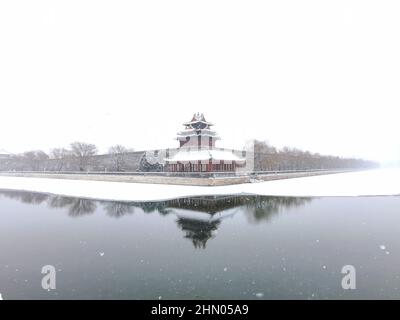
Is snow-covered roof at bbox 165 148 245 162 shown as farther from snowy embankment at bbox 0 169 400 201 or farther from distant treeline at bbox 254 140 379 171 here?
distant treeline at bbox 254 140 379 171

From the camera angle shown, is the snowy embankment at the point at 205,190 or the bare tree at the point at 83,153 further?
the bare tree at the point at 83,153

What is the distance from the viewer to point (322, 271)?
6.15 meters

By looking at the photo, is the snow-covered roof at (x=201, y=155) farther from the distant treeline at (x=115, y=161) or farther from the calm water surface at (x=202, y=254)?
the calm water surface at (x=202, y=254)

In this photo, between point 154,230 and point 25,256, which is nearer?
point 25,256

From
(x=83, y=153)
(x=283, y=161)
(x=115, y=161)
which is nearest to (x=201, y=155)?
(x=115, y=161)

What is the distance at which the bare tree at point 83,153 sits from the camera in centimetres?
5147

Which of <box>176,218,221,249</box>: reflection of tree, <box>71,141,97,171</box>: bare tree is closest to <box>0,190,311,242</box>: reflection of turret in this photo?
<box>176,218,221,249</box>: reflection of tree

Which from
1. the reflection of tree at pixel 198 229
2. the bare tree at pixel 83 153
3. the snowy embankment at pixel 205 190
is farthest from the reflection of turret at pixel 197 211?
the bare tree at pixel 83 153

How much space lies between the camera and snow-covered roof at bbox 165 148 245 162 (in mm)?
35375

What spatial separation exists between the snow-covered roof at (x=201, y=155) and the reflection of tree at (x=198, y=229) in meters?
22.4

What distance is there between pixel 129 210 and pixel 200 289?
1020 centimetres
